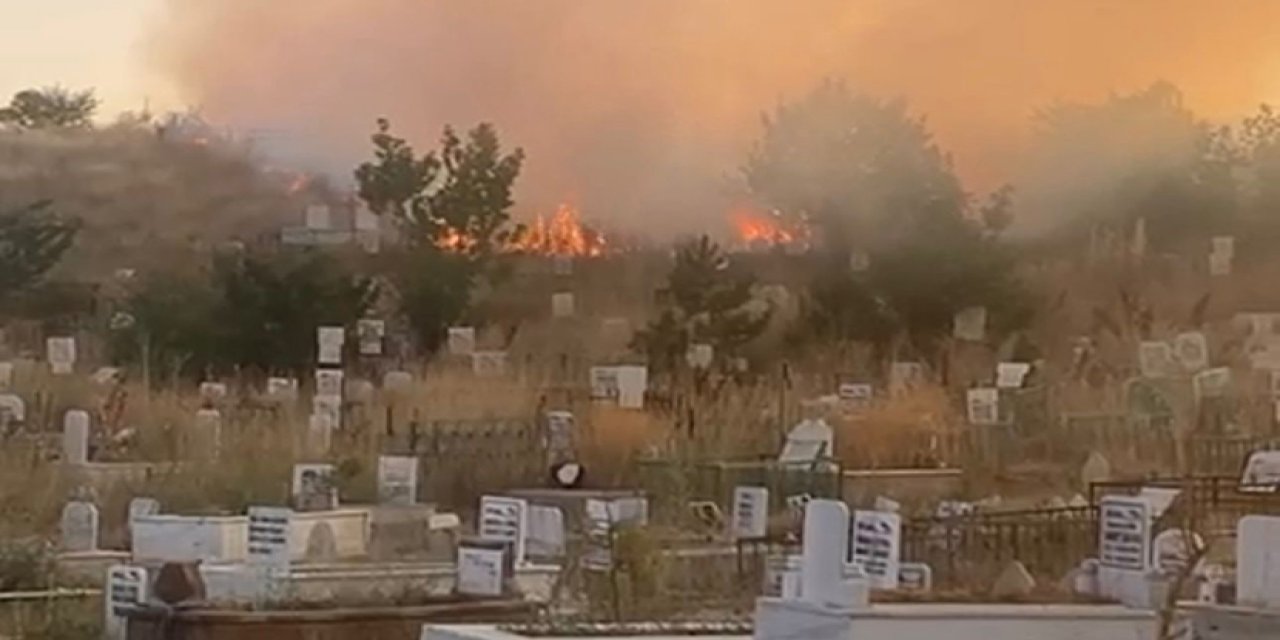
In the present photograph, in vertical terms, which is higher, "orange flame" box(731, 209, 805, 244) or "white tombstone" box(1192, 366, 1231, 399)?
"orange flame" box(731, 209, 805, 244)

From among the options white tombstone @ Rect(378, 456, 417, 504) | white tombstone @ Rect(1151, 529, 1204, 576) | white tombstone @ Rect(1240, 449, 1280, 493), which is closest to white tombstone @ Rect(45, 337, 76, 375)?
white tombstone @ Rect(378, 456, 417, 504)

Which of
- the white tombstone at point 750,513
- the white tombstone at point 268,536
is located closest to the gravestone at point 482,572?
the white tombstone at point 268,536

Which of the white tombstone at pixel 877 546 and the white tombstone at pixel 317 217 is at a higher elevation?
the white tombstone at pixel 317 217

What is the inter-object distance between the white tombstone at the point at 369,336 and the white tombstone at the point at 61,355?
154 cm

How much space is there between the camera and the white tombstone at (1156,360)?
13.2 meters

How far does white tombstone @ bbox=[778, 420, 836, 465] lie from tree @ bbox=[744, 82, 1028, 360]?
450 cm

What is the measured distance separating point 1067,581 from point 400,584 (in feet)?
5.88

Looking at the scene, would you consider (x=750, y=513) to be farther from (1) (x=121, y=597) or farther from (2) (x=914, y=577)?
(1) (x=121, y=597)

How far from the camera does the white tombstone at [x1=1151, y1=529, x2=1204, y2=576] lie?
684cm

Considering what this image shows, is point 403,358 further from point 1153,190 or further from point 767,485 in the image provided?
point 1153,190

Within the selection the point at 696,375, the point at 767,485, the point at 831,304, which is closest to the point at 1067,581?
the point at 767,485

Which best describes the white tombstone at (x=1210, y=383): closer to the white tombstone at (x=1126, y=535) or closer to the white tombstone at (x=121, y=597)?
the white tombstone at (x=1126, y=535)

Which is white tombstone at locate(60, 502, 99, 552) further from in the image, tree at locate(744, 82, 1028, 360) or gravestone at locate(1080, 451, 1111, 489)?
tree at locate(744, 82, 1028, 360)

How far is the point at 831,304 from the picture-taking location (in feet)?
56.5
